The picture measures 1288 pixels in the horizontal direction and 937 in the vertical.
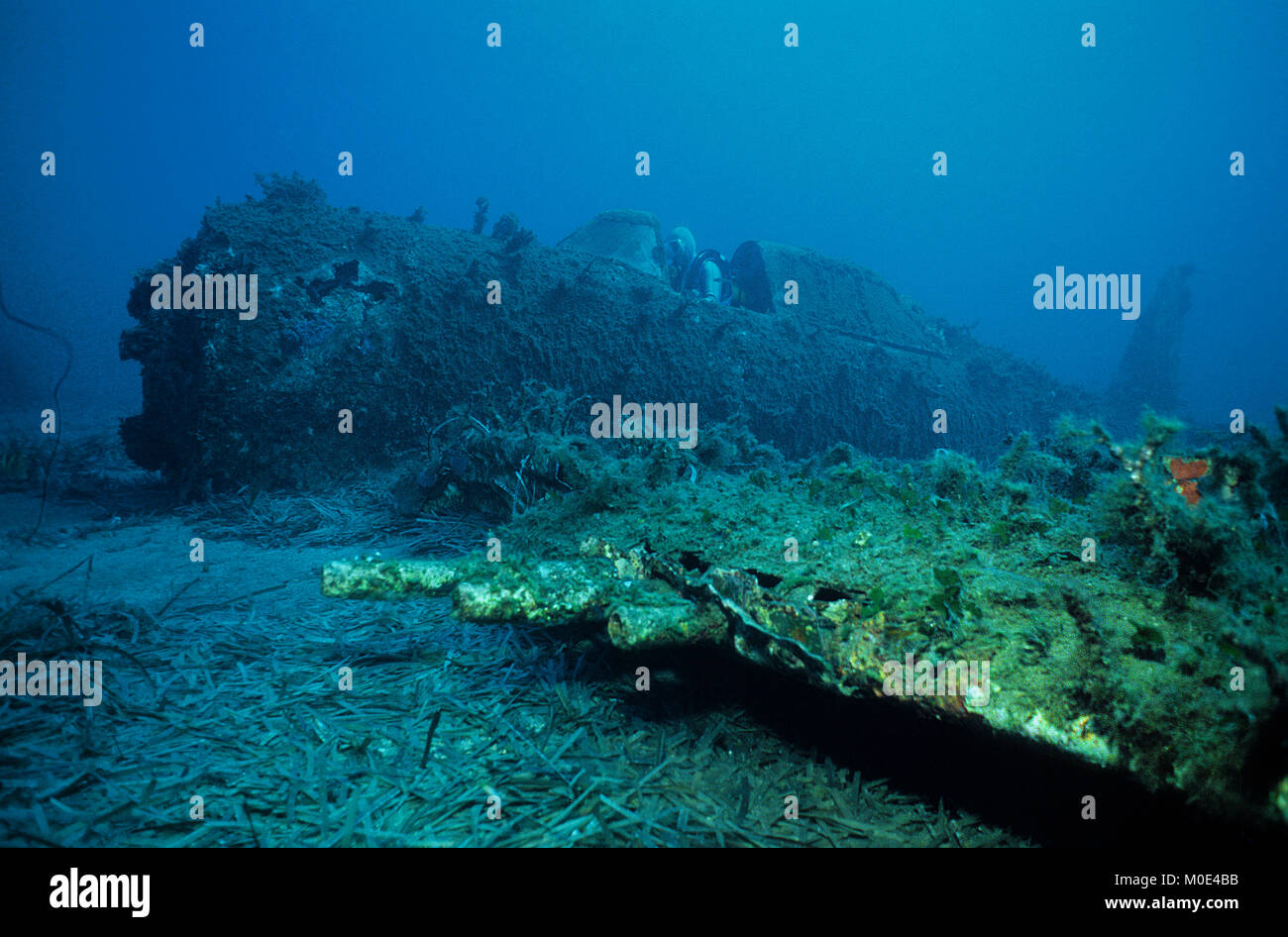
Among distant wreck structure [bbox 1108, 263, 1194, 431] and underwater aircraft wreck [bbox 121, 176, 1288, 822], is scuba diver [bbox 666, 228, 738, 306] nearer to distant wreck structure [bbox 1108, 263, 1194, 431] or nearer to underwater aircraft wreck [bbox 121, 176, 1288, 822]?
underwater aircraft wreck [bbox 121, 176, 1288, 822]

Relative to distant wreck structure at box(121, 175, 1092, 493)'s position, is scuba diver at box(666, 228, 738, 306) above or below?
above

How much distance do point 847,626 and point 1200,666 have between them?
90 cm

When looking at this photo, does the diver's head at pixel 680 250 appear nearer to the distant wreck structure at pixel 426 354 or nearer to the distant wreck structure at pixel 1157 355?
the distant wreck structure at pixel 426 354

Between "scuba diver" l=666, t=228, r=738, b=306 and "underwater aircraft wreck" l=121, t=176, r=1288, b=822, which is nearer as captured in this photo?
"underwater aircraft wreck" l=121, t=176, r=1288, b=822

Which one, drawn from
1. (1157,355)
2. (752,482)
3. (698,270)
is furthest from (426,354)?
(1157,355)

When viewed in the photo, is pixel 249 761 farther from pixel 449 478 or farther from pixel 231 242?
pixel 231 242

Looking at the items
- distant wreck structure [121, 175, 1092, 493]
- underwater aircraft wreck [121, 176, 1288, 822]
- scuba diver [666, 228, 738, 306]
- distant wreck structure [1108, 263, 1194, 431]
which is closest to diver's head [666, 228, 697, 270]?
scuba diver [666, 228, 738, 306]

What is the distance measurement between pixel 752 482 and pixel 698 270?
805 cm

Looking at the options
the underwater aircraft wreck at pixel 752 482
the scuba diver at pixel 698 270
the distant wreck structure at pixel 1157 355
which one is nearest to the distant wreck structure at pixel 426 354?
the underwater aircraft wreck at pixel 752 482

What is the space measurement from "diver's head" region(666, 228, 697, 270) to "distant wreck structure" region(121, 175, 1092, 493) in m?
2.65

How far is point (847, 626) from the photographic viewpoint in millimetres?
1896

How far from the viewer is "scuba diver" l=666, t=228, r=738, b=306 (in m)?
10.2
